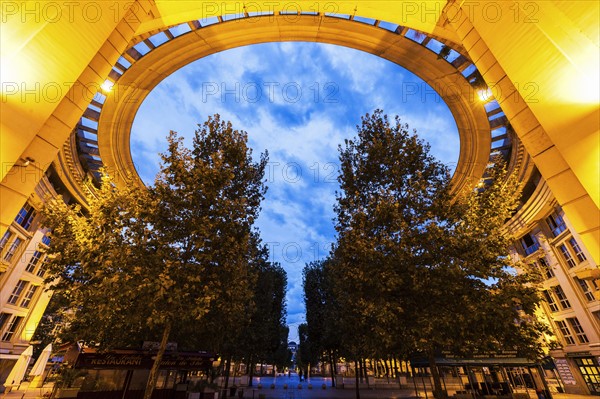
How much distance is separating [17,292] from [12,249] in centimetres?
532

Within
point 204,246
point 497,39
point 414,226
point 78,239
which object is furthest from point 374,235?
point 78,239

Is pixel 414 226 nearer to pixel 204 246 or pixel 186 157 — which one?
pixel 204 246

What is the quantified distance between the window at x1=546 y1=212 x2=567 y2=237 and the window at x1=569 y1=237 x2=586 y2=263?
1231 mm

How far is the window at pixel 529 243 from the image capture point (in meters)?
30.8

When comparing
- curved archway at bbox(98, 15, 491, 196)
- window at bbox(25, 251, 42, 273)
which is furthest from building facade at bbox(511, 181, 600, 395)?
window at bbox(25, 251, 42, 273)

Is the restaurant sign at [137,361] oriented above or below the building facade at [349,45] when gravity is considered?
below

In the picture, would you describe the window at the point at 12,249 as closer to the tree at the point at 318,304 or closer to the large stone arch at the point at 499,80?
the large stone arch at the point at 499,80

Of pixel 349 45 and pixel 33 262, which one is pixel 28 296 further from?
pixel 349 45

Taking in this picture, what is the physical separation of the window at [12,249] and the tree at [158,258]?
20.0 meters

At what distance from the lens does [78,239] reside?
1123cm

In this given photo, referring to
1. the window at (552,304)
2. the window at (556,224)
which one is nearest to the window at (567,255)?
the window at (556,224)

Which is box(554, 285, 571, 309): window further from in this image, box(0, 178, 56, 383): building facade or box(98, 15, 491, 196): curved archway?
box(0, 178, 56, 383): building facade

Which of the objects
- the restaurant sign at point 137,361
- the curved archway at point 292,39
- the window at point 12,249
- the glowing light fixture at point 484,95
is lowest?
the restaurant sign at point 137,361

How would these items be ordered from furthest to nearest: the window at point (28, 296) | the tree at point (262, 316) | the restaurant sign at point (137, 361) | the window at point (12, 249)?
the window at point (28, 296), the window at point (12, 249), the tree at point (262, 316), the restaurant sign at point (137, 361)
